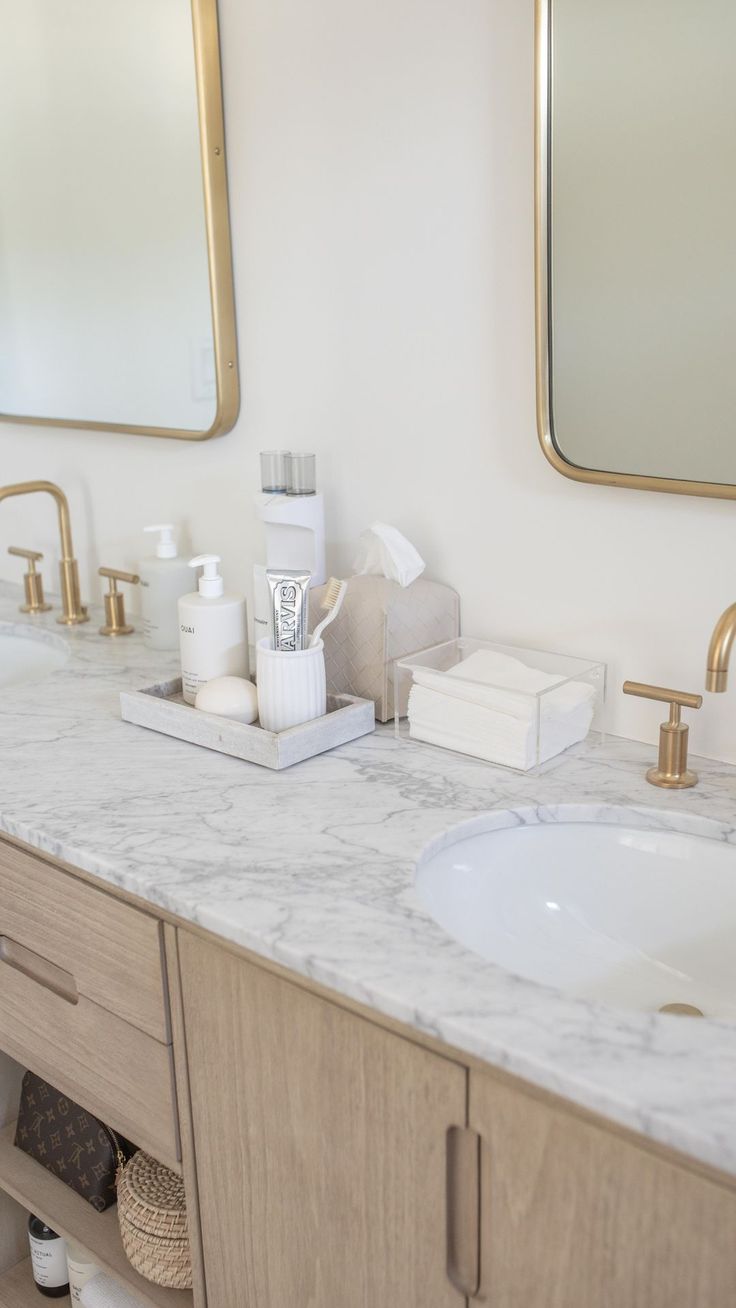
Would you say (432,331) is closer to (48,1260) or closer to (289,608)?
(289,608)

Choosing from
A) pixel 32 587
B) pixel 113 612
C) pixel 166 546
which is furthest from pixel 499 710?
pixel 32 587

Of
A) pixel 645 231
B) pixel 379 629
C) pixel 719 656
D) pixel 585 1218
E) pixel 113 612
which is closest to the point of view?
pixel 585 1218

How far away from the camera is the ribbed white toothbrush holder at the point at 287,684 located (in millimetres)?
1296

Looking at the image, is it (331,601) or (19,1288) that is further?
(19,1288)

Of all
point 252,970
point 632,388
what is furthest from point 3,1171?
point 632,388

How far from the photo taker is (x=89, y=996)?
1175 millimetres

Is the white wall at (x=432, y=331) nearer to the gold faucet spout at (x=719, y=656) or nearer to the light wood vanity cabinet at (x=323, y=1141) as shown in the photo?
the gold faucet spout at (x=719, y=656)

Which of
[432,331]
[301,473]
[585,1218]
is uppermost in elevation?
[432,331]

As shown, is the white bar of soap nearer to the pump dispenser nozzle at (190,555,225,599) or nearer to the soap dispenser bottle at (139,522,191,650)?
the pump dispenser nozzle at (190,555,225,599)

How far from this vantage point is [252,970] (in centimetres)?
98

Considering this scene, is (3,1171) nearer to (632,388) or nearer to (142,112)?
(632,388)

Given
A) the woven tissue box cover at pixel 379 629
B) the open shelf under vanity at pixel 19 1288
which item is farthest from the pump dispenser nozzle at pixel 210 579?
the open shelf under vanity at pixel 19 1288

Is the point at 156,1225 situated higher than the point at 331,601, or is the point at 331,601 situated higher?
the point at 331,601

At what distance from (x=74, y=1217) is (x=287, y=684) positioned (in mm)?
729
